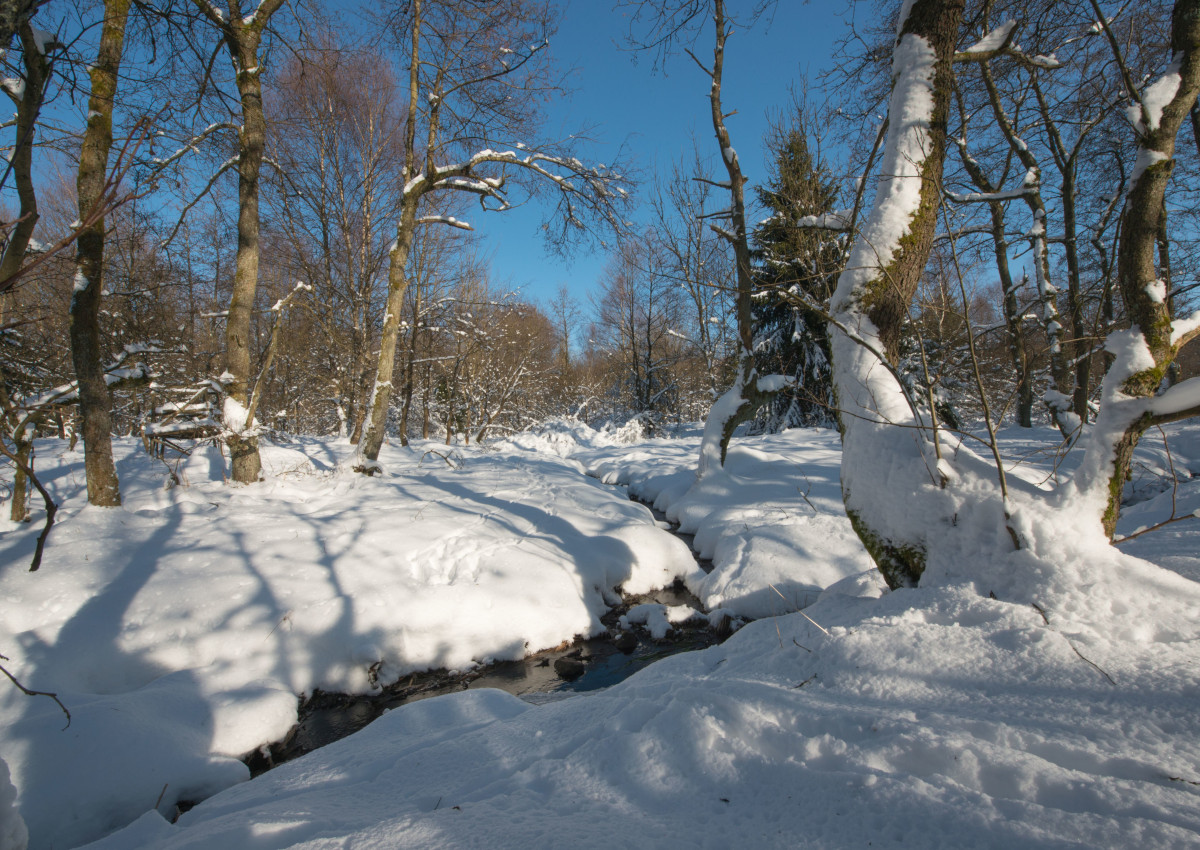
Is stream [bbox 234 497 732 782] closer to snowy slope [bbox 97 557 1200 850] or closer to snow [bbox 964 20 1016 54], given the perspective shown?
snowy slope [bbox 97 557 1200 850]

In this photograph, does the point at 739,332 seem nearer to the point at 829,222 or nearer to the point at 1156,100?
the point at 829,222

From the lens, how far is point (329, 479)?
6.52 meters

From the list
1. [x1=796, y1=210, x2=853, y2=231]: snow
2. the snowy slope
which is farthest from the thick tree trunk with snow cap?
the snowy slope

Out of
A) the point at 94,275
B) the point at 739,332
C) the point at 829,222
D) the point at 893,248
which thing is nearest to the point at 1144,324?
the point at 893,248

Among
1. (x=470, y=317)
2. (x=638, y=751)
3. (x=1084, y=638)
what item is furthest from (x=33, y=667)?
(x=470, y=317)

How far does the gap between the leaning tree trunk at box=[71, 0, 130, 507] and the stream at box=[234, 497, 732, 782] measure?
3.19 m

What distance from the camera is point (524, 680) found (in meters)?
3.64

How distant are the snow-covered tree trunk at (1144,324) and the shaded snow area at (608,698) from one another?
0.29 meters

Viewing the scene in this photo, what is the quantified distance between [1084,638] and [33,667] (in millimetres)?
5016

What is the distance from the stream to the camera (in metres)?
3.01

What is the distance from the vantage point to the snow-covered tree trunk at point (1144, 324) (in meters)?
2.01

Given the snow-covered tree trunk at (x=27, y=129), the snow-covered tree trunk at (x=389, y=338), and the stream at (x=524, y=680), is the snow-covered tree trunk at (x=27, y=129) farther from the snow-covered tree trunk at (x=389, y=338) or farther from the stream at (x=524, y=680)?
the snow-covered tree trunk at (x=389, y=338)

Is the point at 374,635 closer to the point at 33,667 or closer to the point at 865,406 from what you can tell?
the point at 33,667

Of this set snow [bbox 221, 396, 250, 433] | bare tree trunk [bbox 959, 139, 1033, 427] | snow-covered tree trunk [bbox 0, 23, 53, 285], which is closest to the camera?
snow-covered tree trunk [bbox 0, 23, 53, 285]
